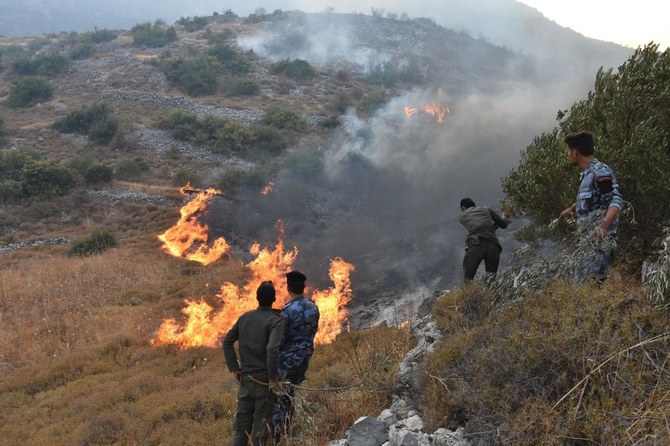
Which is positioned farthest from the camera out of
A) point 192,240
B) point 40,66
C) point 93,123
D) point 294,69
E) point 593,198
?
point 294,69

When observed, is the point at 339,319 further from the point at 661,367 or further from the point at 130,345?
the point at 661,367

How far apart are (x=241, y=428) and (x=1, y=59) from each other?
182 ft

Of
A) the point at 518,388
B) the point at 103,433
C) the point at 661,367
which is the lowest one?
the point at 103,433

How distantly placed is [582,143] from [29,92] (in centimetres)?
4204

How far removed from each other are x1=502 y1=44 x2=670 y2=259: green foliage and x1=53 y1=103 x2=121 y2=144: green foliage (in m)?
28.0

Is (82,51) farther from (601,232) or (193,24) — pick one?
(601,232)

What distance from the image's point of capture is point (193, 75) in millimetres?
39812

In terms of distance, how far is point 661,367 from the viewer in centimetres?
322

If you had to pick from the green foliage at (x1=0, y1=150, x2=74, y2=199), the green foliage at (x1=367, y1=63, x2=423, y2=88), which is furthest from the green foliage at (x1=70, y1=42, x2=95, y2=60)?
the green foliage at (x1=367, y1=63, x2=423, y2=88)

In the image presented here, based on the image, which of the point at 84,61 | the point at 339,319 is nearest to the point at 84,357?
the point at 339,319

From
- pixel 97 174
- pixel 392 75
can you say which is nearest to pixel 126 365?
pixel 97 174

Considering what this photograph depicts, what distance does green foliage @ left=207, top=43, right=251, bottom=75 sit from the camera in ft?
144

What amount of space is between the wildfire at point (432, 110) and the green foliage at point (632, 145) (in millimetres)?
26460

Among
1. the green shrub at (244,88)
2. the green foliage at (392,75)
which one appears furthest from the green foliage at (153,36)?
the green foliage at (392,75)
